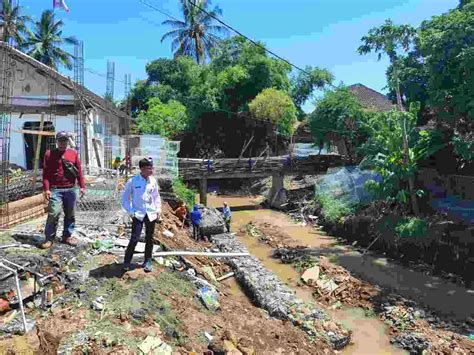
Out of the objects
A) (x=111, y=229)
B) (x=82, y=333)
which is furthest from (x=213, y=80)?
(x=82, y=333)

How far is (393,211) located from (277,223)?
7.09m

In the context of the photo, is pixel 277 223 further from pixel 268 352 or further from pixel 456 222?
pixel 268 352

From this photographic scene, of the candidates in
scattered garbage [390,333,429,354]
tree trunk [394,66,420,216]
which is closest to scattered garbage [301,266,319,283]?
scattered garbage [390,333,429,354]

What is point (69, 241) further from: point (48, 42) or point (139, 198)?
point (48, 42)

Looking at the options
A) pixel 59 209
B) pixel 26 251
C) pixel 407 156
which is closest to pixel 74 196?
pixel 59 209

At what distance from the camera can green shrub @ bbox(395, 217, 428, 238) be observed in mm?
13734

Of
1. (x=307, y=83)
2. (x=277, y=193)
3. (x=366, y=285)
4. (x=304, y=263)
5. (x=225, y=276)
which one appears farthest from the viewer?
(x=307, y=83)

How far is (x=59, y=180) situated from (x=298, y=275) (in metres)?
8.58

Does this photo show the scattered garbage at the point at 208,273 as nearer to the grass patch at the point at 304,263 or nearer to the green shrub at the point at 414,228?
the grass patch at the point at 304,263

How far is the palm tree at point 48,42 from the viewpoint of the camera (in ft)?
126

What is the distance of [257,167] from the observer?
25672 mm

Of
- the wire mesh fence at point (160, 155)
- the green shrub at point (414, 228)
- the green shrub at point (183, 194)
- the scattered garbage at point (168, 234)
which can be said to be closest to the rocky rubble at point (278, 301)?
the scattered garbage at point (168, 234)

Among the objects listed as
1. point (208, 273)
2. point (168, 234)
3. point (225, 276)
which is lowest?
point (225, 276)

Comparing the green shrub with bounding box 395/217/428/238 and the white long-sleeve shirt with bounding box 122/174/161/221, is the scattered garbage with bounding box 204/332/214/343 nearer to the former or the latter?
the white long-sleeve shirt with bounding box 122/174/161/221
